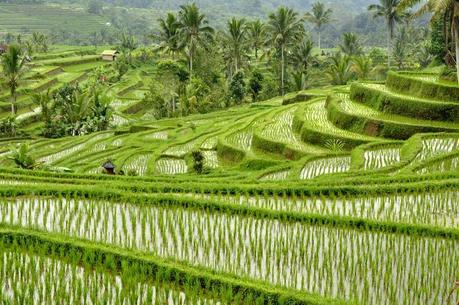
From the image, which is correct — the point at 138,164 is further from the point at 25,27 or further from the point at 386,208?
the point at 25,27

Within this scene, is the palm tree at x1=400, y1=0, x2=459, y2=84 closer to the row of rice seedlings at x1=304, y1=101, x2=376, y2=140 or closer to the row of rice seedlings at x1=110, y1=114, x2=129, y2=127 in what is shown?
the row of rice seedlings at x1=304, y1=101, x2=376, y2=140

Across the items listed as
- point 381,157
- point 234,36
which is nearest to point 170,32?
point 234,36

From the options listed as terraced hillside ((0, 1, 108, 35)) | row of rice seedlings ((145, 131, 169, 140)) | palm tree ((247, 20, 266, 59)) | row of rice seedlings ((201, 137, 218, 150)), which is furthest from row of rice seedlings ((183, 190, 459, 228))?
terraced hillside ((0, 1, 108, 35))

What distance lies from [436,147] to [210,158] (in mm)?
5962

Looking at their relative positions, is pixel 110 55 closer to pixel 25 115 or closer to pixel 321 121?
pixel 25 115

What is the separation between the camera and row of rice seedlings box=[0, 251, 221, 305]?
4.45m

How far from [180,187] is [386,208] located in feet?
8.67

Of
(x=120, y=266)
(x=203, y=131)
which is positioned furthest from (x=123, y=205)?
(x=203, y=131)

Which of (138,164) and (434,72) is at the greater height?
(434,72)

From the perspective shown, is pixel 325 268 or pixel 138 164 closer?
pixel 325 268

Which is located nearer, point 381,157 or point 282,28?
point 381,157

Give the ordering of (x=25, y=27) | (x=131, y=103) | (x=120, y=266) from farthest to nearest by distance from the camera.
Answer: (x=25, y=27) → (x=131, y=103) → (x=120, y=266)

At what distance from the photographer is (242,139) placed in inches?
595

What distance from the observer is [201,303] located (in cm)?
433
